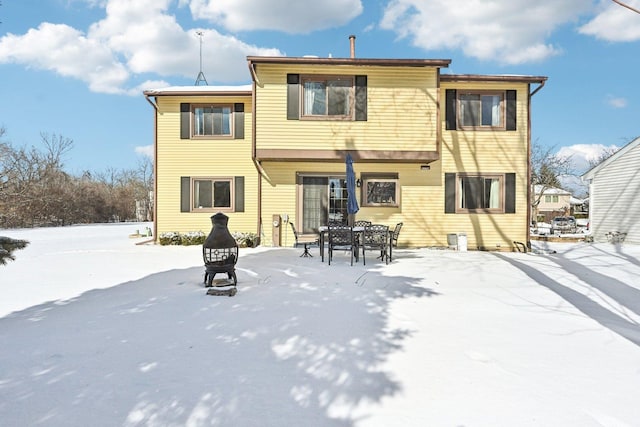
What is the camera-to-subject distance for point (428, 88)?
34.9 feet

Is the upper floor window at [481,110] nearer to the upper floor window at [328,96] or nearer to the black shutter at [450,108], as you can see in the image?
the black shutter at [450,108]

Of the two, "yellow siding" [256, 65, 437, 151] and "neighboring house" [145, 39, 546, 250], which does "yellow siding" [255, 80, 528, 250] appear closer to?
"neighboring house" [145, 39, 546, 250]

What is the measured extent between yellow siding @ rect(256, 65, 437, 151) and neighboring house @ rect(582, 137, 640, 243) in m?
9.29

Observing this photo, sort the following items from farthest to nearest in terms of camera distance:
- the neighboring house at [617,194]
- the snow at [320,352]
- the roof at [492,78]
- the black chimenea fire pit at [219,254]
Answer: the neighboring house at [617,194] → the roof at [492,78] → the black chimenea fire pit at [219,254] → the snow at [320,352]

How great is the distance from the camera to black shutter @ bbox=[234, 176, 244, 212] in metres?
11.9

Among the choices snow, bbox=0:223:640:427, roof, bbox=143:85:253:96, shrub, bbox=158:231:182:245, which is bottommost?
snow, bbox=0:223:640:427

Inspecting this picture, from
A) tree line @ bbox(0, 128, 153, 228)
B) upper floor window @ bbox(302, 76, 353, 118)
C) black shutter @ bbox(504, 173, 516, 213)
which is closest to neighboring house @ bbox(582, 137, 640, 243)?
black shutter @ bbox(504, 173, 516, 213)

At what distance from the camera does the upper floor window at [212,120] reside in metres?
12.0

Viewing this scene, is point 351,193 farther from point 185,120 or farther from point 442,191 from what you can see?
point 185,120

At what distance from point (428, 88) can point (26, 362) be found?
1097 cm

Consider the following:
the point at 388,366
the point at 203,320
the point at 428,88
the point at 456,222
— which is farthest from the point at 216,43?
the point at 388,366

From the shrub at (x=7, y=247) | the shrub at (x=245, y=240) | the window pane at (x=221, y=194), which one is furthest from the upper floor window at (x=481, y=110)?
the shrub at (x=7, y=247)

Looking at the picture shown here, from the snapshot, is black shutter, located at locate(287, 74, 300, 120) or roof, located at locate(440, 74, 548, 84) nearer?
black shutter, located at locate(287, 74, 300, 120)

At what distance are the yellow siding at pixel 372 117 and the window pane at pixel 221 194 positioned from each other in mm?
2560
